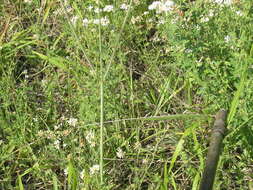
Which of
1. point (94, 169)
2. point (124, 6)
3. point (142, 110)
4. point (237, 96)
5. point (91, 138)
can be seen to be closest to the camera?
point (237, 96)

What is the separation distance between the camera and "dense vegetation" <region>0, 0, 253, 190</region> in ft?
5.91

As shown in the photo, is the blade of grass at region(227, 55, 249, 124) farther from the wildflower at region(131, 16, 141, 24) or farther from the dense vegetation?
the wildflower at region(131, 16, 141, 24)

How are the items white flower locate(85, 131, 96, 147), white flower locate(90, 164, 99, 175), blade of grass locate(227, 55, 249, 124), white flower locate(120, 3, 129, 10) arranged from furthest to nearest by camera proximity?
white flower locate(120, 3, 129, 10), white flower locate(85, 131, 96, 147), white flower locate(90, 164, 99, 175), blade of grass locate(227, 55, 249, 124)

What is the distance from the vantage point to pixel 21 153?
2219mm

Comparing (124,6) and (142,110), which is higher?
(124,6)

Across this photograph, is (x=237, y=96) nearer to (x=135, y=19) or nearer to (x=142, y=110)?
(x=142, y=110)

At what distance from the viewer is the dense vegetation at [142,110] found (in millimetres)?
1801

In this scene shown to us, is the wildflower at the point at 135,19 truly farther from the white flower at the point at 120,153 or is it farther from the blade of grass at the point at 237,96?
the blade of grass at the point at 237,96

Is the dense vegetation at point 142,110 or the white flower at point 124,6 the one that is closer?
the dense vegetation at point 142,110

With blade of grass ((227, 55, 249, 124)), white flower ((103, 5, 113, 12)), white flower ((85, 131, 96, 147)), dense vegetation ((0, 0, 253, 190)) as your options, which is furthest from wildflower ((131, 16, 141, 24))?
blade of grass ((227, 55, 249, 124))

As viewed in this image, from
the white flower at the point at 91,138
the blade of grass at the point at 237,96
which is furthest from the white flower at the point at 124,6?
the blade of grass at the point at 237,96

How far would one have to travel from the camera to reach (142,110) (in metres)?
2.33

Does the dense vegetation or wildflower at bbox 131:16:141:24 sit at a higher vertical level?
wildflower at bbox 131:16:141:24

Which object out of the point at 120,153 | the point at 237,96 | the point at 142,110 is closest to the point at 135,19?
the point at 142,110
